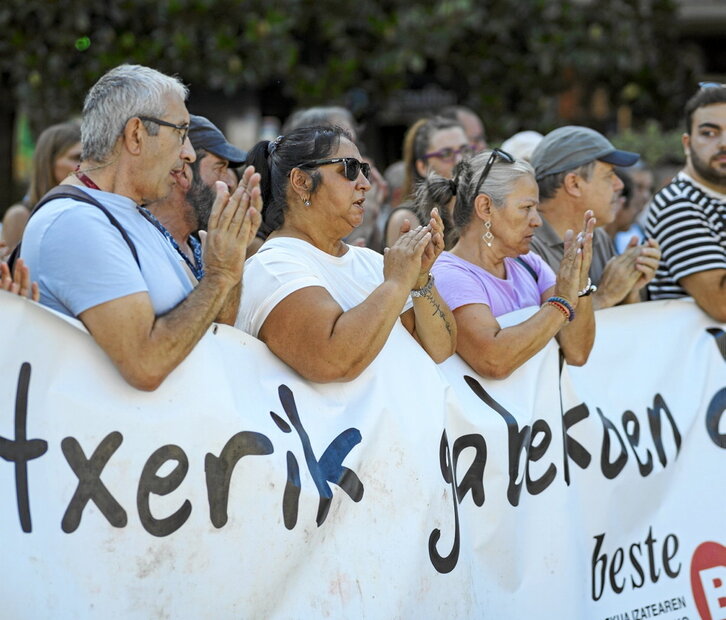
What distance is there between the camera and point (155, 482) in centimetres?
331

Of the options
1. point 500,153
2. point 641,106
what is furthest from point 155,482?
point 641,106

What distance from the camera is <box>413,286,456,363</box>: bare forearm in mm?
3959

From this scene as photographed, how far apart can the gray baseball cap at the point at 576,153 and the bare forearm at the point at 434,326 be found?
1.34 m

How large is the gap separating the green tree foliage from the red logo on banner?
22.6 ft

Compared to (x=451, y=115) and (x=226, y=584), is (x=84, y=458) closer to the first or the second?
(x=226, y=584)

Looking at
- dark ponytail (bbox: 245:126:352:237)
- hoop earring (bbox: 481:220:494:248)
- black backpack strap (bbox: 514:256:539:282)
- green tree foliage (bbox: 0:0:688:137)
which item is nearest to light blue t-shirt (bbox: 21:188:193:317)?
dark ponytail (bbox: 245:126:352:237)

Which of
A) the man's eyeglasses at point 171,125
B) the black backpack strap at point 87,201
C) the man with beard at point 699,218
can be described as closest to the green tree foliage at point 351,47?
the man with beard at point 699,218

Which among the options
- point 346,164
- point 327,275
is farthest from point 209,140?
point 327,275

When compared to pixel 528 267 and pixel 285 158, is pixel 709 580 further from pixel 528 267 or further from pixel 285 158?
pixel 285 158

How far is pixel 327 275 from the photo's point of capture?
12.8ft

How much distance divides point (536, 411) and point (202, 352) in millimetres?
1440

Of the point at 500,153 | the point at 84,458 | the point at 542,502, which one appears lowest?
the point at 542,502

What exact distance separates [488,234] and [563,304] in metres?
0.45

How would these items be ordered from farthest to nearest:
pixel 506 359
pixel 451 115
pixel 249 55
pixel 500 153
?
pixel 249 55, pixel 451 115, pixel 500 153, pixel 506 359
